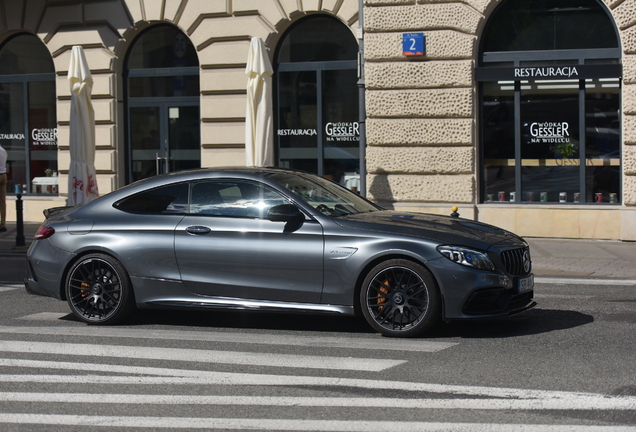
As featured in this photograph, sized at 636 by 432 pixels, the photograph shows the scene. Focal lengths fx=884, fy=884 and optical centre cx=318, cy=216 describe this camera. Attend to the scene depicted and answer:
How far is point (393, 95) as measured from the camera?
16078 millimetres

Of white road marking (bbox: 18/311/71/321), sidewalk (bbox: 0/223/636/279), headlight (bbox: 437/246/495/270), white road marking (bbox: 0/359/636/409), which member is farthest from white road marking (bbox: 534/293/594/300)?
white road marking (bbox: 18/311/71/321)

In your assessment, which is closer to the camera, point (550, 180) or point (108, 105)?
point (550, 180)

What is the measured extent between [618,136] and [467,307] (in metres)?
9.39

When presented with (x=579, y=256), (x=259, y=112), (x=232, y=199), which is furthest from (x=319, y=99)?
(x=232, y=199)

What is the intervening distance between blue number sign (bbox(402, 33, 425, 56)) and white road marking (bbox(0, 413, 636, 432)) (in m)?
11.8

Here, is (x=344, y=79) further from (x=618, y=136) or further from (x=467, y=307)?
(x=467, y=307)

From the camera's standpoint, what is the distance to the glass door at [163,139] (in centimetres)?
1845

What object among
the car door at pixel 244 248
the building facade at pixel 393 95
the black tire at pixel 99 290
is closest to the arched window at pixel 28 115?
the building facade at pixel 393 95

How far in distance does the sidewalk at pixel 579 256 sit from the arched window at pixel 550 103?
3.73ft

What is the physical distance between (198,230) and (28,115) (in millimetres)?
13644

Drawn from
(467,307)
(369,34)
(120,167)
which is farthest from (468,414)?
(120,167)

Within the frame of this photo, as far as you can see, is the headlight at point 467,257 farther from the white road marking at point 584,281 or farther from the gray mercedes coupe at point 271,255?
the white road marking at point 584,281

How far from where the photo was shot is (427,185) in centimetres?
1602

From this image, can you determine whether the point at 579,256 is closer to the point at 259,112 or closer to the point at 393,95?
the point at 393,95
